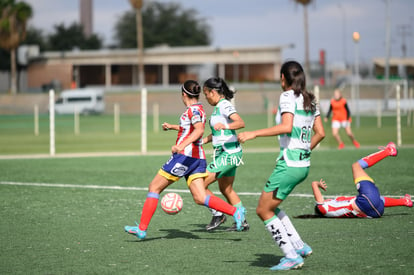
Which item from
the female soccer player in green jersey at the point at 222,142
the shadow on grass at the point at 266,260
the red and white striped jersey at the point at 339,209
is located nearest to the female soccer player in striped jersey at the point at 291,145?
the shadow on grass at the point at 266,260

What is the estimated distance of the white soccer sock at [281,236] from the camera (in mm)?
6398

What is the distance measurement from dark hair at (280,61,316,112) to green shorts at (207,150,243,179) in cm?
242

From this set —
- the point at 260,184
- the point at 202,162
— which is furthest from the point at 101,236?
the point at 260,184

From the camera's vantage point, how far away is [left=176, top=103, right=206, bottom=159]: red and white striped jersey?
26.2 feet

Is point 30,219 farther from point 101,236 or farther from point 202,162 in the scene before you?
point 202,162

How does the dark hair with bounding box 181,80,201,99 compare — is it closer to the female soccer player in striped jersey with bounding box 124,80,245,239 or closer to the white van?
the female soccer player in striped jersey with bounding box 124,80,245,239

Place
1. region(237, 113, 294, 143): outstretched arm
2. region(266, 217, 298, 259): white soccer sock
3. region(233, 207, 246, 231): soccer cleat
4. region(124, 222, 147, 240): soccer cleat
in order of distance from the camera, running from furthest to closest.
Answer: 1. region(124, 222, 147, 240): soccer cleat
2. region(233, 207, 246, 231): soccer cleat
3. region(266, 217, 298, 259): white soccer sock
4. region(237, 113, 294, 143): outstretched arm

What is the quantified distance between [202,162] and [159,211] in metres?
2.92

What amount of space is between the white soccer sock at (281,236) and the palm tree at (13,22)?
69757 mm

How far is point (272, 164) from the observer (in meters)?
18.2

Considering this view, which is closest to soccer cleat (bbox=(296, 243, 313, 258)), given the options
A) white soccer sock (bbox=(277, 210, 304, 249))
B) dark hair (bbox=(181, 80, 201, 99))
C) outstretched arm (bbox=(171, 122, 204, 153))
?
white soccer sock (bbox=(277, 210, 304, 249))

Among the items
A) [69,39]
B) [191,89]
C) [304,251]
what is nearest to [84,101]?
[69,39]

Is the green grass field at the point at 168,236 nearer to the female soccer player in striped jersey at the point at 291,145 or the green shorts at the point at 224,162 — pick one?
the female soccer player in striped jersey at the point at 291,145

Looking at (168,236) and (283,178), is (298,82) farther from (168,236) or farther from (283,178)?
(168,236)
